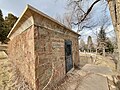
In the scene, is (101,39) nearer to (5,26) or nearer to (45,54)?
(5,26)

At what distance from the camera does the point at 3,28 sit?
16516 millimetres

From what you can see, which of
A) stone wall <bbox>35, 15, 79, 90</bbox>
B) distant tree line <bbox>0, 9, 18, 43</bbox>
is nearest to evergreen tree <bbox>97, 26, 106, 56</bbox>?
distant tree line <bbox>0, 9, 18, 43</bbox>

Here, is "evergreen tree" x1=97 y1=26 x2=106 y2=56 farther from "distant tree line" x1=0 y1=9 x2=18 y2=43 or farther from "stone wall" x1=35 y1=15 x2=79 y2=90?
"stone wall" x1=35 y1=15 x2=79 y2=90

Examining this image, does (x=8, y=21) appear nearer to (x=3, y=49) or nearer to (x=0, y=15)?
(x=0, y=15)

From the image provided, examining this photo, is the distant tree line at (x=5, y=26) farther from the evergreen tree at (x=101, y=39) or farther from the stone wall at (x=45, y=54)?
the evergreen tree at (x=101, y=39)

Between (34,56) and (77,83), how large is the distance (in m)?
2.46

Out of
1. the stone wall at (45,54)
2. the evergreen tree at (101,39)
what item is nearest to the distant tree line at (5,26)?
the stone wall at (45,54)

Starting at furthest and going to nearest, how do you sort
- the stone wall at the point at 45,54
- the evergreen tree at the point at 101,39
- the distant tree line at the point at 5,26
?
the evergreen tree at the point at 101,39 → the distant tree line at the point at 5,26 → the stone wall at the point at 45,54

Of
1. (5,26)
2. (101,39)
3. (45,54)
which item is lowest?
(45,54)

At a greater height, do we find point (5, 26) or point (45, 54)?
point (5, 26)

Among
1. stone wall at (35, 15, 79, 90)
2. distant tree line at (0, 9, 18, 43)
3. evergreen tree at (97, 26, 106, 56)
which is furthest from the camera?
evergreen tree at (97, 26, 106, 56)

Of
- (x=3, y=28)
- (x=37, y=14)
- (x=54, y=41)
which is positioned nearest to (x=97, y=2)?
(x=54, y=41)

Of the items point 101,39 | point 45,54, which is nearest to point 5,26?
point 45,54

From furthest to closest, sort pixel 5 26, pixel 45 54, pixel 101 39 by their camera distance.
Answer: pixel 101 39 → pixel 5 26 → pixel 45 54
